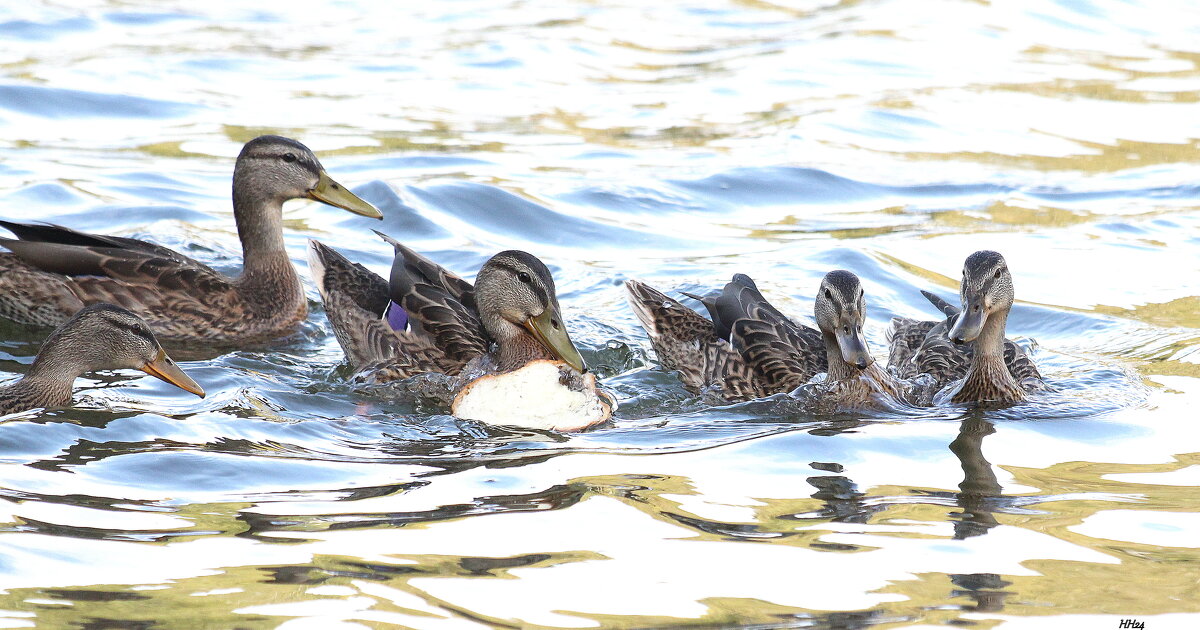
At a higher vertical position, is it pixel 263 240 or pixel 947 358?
pixel 263 240

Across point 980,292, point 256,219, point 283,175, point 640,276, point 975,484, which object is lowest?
point 975,484

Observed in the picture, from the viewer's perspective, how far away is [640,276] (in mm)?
10859

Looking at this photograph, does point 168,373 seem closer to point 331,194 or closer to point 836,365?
point 331,194

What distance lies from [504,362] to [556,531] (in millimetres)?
2367

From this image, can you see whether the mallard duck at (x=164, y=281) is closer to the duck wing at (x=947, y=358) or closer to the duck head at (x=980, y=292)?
the duck wing at (x=947, y=358)

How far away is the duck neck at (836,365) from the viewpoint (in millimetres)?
7898

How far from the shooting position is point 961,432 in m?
7.41

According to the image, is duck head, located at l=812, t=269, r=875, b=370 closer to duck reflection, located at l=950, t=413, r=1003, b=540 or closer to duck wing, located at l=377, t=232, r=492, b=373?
duck reflection, located at l=950, t=413, r=1003, b=540

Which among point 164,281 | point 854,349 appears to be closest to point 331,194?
point 164,281

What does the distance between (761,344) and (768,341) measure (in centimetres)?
6

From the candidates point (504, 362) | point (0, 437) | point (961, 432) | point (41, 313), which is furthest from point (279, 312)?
point (961, 432)

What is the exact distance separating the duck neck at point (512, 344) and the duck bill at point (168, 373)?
1589 mm

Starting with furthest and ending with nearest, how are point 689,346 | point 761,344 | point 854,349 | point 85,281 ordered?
point 85,281, point 689,346, point 761,344, point 854,349

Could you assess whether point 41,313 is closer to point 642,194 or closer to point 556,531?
point 556,531
